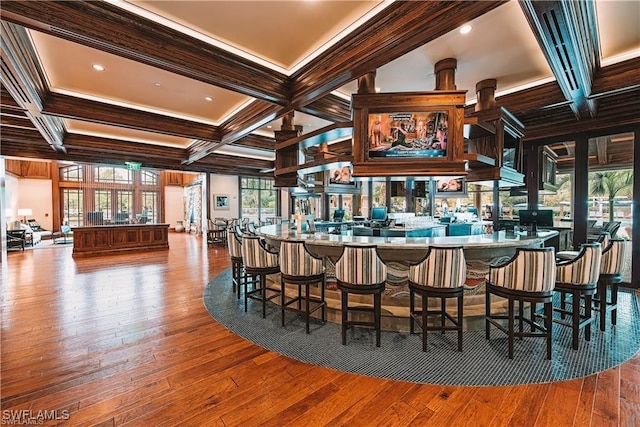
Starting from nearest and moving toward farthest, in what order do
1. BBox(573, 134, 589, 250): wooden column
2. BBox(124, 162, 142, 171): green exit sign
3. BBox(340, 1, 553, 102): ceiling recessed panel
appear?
BBox(340, 1, 553, 102): ceiling recessed panel, BBox(573, 134, 589, 250): wooden column, BBox(124, 162, 142, 171): green exit sign

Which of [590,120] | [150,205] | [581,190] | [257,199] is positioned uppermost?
[590,120]

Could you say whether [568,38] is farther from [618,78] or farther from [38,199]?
[38,199]

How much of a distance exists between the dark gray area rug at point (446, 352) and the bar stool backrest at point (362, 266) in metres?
0.73

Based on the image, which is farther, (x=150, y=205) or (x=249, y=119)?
(x=150, y=205)

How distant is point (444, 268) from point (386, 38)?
7.57 ft

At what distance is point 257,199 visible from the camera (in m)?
14.4

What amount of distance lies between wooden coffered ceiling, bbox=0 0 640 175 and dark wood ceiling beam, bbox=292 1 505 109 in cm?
1

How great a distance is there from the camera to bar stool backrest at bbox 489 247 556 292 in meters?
2.62

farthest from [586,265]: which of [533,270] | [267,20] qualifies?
[267,20]

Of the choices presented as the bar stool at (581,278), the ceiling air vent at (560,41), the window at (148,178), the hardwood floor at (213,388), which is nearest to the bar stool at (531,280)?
the bar stool at (581,278)

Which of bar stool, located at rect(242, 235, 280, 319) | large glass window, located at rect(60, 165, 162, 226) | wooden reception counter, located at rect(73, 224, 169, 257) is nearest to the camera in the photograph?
bar stool, located at rect(242, 235, 280, 319)

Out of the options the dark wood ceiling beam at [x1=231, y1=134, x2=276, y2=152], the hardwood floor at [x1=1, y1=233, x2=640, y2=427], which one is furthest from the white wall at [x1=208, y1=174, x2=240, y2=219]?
the hardwood floor at [x1=1, y1=233, x2=640, y2=427]
